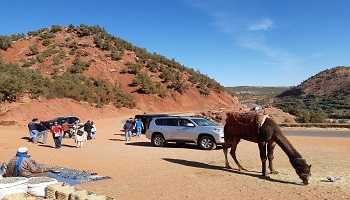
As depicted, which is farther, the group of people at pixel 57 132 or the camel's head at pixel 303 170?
the group of people at pixel 57 132

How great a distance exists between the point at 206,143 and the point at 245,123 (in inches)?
228

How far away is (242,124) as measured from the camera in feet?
40.0

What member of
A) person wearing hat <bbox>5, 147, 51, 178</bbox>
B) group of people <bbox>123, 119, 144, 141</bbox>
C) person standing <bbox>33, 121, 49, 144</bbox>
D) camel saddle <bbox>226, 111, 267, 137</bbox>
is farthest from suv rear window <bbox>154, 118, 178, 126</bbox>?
person wearing hat <bbox>5, 147, 51, 178</bbox>

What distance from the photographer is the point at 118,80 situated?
6278 centimetres

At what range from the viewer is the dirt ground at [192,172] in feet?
29.9

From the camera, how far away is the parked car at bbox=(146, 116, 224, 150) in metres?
17.5

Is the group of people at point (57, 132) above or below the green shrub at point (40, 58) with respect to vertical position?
below

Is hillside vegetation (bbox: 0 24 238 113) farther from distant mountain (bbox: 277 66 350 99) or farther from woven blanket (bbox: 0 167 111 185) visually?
distant mountain (bbox: 277 66 350 99)

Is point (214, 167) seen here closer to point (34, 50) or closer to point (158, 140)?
point (158, 140)

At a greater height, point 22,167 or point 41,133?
point 41,133

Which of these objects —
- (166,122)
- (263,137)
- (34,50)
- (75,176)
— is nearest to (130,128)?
(166,122)

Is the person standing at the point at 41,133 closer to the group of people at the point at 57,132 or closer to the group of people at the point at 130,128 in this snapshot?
the group of people at the point at 57,132

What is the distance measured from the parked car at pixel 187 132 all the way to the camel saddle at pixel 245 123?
456 centimetres

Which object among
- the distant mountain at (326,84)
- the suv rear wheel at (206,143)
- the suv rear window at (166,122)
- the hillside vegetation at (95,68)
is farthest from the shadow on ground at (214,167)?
the distant mountain at (326,84)
